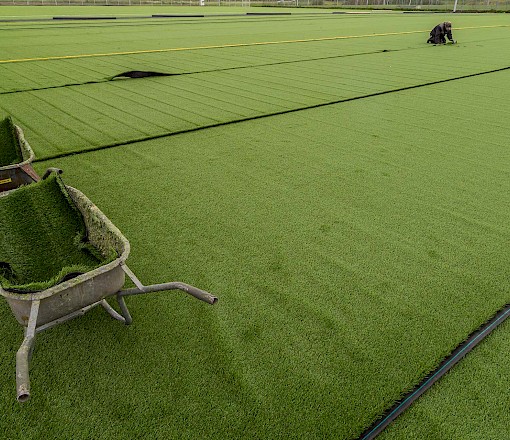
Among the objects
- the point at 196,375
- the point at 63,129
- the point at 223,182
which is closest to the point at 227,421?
the point at 196,375

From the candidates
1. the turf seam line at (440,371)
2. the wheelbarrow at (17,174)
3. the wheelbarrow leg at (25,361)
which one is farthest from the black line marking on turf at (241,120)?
the turf seam line at (440,371)

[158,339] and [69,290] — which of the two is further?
[158,339]

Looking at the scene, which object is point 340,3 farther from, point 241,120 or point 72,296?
point 72,296

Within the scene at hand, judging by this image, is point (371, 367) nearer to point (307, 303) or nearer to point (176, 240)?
point (307, 303)

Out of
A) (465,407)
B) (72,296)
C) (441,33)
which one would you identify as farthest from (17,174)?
(441,33)

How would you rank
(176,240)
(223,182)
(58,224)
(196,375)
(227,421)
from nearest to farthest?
(227,421) < (196,375) < (58,224) < (176,240) < (223,182)

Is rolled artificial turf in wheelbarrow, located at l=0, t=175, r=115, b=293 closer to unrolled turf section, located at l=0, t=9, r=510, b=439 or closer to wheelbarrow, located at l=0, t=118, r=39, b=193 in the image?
unrolled turf section, located at l=0, t=9, r=510, b=439
